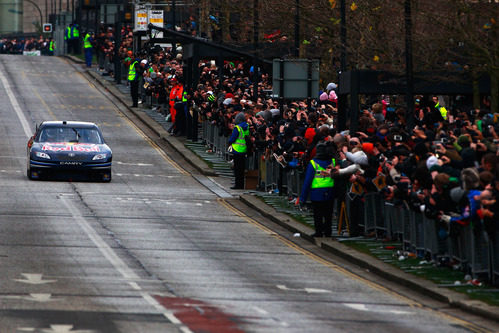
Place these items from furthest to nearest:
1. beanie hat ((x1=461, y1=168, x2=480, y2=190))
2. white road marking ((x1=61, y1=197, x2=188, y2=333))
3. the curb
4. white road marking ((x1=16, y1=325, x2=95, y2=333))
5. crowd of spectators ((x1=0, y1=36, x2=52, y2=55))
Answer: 1. crowd of spectators ((x1=0, y1=36, x2=52, y2=55))
2. beanie hat ((x1=461, y1=168, x2=480, y2=190))
3. the curb
4. white road marking ((x1=61, y1=197, x2=188, y2=333))
5. white road marking ((x1=16, y1=325, x2=95, y2=333))

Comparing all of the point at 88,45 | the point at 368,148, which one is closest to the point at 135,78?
the point at 88,45

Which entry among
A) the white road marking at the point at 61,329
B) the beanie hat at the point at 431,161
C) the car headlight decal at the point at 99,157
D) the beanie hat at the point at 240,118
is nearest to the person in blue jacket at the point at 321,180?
the beanie hat at the point at 431,161

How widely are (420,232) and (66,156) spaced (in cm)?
1390

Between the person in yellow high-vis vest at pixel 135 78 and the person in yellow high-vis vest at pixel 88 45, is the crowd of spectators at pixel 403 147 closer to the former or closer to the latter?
the person in yellow high-vis vest at pixel 135 78

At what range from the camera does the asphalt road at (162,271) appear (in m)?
14.0

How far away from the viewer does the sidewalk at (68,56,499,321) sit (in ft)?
53.1

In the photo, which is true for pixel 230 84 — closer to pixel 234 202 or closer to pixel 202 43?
pixel 202 43

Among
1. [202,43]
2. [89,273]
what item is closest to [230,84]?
[202,43]

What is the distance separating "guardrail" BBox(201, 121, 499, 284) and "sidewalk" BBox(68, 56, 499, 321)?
45 centimetres

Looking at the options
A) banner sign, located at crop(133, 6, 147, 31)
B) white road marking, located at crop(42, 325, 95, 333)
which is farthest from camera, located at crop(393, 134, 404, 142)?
banner sign, located at crop(133, 6, 147, 31)

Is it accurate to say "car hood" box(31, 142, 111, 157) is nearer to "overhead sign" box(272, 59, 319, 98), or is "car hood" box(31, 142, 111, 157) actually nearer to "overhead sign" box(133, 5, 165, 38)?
"overhead sign" box(272, 59, 319, 98)

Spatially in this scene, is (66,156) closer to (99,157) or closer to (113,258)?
(99,157)

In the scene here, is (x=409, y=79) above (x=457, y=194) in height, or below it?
above

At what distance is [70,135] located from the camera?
32.6 m
